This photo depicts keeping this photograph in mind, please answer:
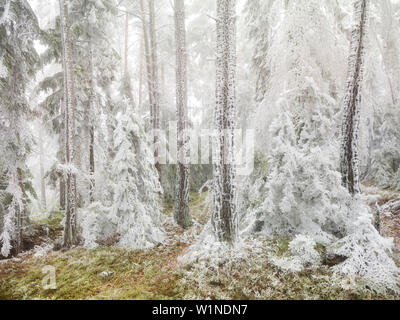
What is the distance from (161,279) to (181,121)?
18.9 feet

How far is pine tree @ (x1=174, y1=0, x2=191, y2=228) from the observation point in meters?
8.45

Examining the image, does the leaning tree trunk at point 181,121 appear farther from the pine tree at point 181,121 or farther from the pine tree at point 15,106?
the pine tree at point 15,106

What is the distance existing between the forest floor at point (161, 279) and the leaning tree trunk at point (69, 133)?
831 millimetres

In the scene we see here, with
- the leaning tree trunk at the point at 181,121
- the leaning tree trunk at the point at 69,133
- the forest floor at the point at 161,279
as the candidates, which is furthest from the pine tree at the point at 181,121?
the leaning tree trunk at the point at 69,133

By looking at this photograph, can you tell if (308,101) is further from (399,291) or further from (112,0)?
(112,0)

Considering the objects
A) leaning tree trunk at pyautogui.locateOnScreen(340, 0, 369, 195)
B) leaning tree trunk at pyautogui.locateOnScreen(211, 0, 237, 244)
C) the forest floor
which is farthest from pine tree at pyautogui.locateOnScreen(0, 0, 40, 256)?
leaning tree trunk at pyautogui.locateOnScreen(340, 0, 369, 195)

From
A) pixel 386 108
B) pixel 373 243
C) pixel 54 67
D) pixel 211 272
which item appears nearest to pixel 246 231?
pixel 211 272

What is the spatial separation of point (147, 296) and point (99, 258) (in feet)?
8.55

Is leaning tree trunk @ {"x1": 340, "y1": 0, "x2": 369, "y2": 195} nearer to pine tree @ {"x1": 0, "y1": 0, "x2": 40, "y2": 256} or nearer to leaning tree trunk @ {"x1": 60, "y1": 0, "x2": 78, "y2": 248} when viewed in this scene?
leaning tree trunk @ {"x1": 60, "y1": 0, "x2": 78, "y2": 248}

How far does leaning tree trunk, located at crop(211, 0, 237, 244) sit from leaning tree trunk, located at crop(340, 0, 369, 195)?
375cm

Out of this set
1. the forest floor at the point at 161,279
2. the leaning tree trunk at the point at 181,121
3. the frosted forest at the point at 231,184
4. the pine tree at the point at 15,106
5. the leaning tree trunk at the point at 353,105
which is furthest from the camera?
the leaning tree trunk at the point at 181,121

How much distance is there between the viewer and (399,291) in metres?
4.17

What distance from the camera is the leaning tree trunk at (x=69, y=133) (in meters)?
6.76

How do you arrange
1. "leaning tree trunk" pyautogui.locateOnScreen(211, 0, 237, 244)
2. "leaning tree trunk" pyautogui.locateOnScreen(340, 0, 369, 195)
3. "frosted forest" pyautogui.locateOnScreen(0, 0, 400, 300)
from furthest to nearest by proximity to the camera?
"leaning tree trunk" pyautogui.locateOnScreen(340, 0, 369, 195) < "leaning tree trunk" pyautogui.locateOnScreen(211, 0, 237, 244) < "frosted forest" pyautogui.locateOnScreen(0, 0, 400, 300)
